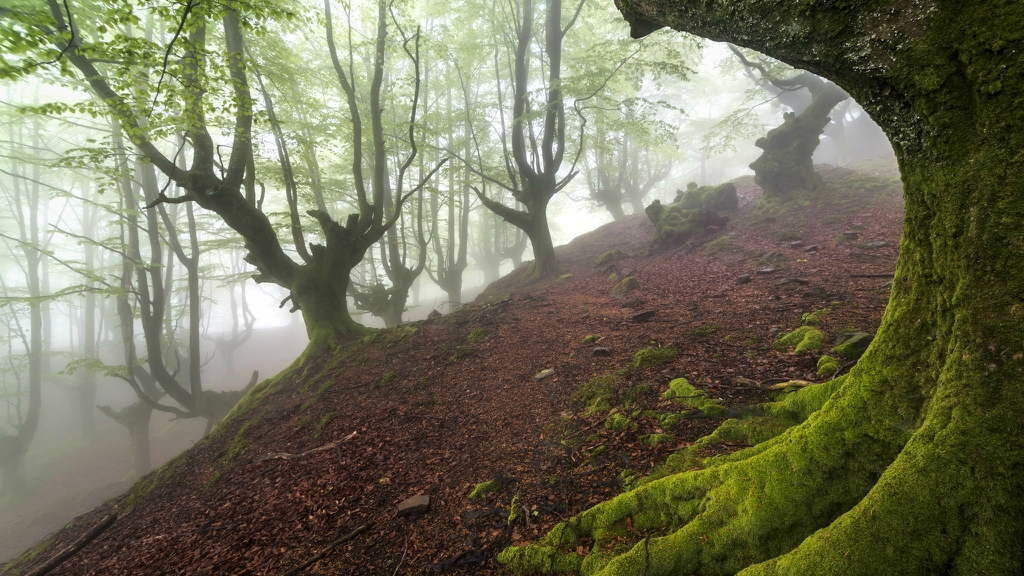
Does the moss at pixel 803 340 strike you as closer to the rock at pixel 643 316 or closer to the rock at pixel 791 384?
the rock at pixel 791 384

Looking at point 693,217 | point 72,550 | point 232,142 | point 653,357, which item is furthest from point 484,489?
point 693,217

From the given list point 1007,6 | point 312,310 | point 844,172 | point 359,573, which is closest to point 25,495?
point 312,310

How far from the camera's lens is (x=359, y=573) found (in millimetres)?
2795

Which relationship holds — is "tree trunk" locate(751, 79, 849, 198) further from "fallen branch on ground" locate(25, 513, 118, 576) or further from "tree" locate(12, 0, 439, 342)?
"fallen branch on ground" locate(25, 513, 118, 576)

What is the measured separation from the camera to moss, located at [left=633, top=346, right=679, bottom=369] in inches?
187

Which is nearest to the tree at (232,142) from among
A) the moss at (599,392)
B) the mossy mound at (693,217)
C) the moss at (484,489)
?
the moss at (599,392)

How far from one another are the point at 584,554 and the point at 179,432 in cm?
2272

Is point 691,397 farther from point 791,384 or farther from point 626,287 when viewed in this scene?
point 626,287

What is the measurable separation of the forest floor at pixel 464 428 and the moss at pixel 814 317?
0.14 meters

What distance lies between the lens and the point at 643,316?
22.2 ft

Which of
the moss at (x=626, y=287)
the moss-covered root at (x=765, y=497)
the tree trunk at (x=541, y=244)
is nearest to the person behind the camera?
the moss-covered root at (x=765, y=497)

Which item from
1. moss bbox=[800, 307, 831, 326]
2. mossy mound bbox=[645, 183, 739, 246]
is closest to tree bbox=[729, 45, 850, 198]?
mossy mound bbox=[645, 183, 739, 246]

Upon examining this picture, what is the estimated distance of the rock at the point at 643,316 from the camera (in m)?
6.71

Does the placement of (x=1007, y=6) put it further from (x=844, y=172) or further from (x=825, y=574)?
(x=844, y=172)
